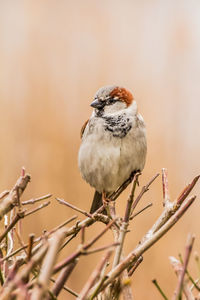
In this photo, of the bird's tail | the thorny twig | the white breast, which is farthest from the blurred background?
the thorny twig

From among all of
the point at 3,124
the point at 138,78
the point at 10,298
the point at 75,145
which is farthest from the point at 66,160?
the point at 10,298

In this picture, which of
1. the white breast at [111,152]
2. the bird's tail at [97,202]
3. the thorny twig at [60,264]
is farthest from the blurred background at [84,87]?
the thorny twig at [60,264]

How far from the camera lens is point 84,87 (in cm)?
240

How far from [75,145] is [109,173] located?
0.67 meters

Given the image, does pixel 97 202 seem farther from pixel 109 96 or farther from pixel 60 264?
pixel 60 264

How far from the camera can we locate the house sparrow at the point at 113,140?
160cm

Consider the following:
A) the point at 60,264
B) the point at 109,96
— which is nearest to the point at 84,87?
the point at 109,96

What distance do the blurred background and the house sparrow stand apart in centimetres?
58

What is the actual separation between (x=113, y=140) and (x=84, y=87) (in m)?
0.86

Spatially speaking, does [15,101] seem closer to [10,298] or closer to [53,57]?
[53,57]

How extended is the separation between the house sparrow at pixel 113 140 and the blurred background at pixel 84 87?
575 mm

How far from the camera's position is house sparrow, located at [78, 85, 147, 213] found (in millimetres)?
1601

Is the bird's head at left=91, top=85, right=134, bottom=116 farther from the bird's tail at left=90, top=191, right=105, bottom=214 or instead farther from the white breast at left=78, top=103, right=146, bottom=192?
the bird's tail at left=90, top=191, right=105, bottom=214

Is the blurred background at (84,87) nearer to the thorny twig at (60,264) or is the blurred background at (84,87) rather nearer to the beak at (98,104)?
the beak at (98,104)
